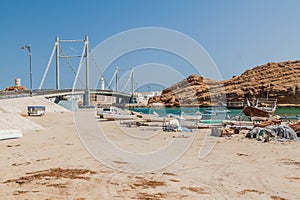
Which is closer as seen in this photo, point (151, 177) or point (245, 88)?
point (151, 177)

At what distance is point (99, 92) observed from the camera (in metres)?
64.1

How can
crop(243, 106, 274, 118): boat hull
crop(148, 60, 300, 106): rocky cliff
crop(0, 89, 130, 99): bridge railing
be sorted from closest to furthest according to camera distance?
crop(243, 106, 274, 118): boat hull < crop(0, 89, 130, 99): bridge railing < crop(148, 60, 300, 106): rocky cliff

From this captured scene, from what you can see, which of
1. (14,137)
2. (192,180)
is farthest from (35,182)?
→ (14,137)

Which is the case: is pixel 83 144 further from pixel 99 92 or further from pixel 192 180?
pixel 99 92

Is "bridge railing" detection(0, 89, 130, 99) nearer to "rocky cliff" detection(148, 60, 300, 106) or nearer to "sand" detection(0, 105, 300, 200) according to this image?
"sand" detection(0, 105, 300, 200)

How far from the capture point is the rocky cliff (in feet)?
326

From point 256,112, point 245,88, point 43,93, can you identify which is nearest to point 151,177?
point 256,112

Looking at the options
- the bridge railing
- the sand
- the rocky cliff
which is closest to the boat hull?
the sand

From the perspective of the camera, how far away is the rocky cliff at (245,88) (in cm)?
9938

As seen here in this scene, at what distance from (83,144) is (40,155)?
2.63 metres

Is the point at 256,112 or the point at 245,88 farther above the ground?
the point at 245,88

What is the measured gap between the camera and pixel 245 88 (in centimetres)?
11075

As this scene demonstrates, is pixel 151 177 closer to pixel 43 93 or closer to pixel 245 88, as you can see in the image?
pixel 43 93

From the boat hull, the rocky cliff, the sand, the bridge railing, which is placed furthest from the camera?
the rocky cliff
